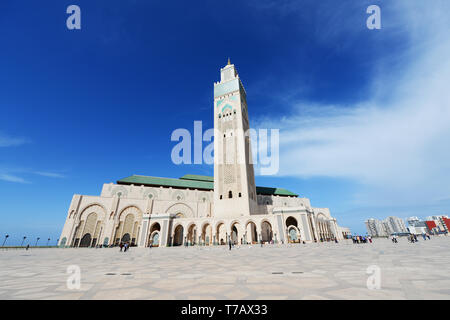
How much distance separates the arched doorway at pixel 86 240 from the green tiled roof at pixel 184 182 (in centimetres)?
1048

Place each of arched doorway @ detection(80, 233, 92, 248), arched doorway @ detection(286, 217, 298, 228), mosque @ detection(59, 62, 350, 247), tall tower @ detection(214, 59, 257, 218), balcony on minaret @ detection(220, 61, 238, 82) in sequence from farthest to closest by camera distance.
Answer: balcony on minaret @ detection(220, 61, 238, 82) < arched doorway @ detection(80, 233, 92, 248) < arched doorway @ detection(286, 217, 298, 228) < tall tower @ detection(214, 59, 257, 218) < mosque @ detection(59, 62, 350, 247)

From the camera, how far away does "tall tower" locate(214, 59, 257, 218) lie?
104ft

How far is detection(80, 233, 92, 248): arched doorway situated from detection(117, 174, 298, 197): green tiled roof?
10475 millimetres

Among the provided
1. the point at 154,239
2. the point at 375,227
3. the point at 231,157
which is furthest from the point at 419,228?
the point at 154,239

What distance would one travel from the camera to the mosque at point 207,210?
28694 millimetres

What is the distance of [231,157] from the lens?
113 ft

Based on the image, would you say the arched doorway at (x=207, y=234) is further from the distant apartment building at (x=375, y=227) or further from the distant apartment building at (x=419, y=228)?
the distant apartment building at (x=375, y=227)

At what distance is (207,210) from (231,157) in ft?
46.0

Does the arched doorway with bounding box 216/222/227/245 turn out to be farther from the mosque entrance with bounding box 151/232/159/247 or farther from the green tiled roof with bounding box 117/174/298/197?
the green tiled roof with bounding box 117/174/298/197

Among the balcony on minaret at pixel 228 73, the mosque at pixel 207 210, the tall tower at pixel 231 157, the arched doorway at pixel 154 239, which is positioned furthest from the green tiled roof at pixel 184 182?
the balcony on minaret at pixel 228 73

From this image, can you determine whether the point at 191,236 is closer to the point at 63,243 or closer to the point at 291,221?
the point at 291,221

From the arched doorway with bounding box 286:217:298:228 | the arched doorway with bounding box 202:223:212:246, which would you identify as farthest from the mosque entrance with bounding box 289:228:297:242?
the arched doorway with bounding box 202:223:212:246

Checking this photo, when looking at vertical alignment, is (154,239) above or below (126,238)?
below
